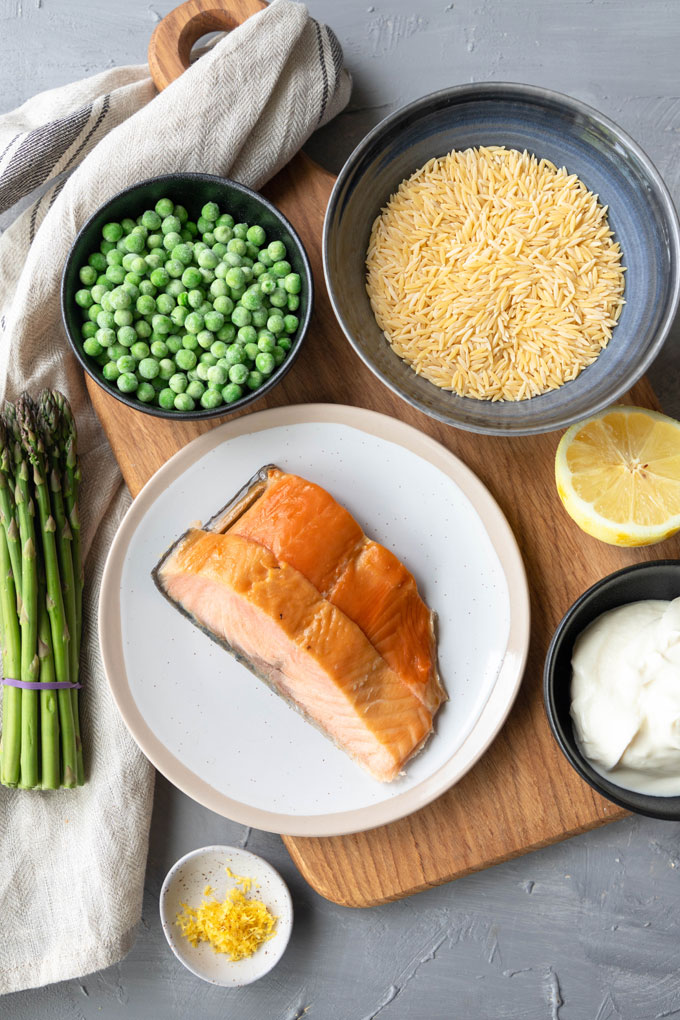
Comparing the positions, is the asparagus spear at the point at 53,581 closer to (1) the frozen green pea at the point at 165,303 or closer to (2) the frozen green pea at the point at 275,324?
(1) the frozen green pea at the point at 165,303

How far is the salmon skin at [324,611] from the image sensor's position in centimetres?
165

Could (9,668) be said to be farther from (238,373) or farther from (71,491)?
(238,373)

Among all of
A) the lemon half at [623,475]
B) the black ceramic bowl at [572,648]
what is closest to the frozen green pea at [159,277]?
the lemon half at [623,475]

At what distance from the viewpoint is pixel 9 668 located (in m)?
1.81

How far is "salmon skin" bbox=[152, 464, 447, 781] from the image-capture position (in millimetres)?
1647

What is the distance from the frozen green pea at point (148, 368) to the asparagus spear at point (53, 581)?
0.34m

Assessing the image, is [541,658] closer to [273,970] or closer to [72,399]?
[273,970]

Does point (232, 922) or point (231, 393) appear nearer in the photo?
point (231, 393)

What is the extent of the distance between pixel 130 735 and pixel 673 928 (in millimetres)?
1484

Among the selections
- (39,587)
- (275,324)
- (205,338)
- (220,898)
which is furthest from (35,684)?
(275,324)

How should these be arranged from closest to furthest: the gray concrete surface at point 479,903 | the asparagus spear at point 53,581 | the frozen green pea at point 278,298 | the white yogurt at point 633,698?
1. the white yogurt at point 633,698
2. the frozen green pea at point 278,298
3. the asparagus spear at point 53,581
4. the gray concrete surface at point 479,903

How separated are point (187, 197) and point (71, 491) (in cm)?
74

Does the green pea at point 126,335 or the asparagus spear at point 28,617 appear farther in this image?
the asparagus spear at point 28,617

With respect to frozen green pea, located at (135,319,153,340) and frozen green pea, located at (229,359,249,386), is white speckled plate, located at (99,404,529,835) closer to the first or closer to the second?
frozen green pea, located at (229,359,249,386)
